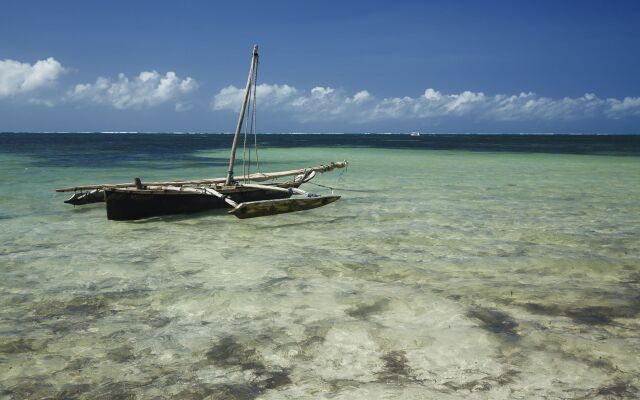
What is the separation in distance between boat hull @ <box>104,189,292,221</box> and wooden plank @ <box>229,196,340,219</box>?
1.20m

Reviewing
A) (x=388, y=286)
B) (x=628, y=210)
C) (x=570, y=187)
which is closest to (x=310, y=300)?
(x=388, y=286)

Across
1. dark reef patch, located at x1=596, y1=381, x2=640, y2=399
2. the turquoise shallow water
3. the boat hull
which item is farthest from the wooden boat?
dark reef patch, located at x1=596, y1=381, x2=640, y2=399

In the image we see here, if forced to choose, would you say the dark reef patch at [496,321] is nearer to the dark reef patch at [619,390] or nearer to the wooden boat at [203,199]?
the dark reef patch at [619,390]

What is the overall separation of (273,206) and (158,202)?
2888 mm

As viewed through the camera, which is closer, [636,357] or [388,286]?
[636,357]

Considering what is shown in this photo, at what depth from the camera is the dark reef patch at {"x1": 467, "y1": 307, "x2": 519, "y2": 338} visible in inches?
199

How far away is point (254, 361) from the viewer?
4.47m

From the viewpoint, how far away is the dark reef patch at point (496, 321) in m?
5.06

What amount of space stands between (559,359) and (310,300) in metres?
2.86

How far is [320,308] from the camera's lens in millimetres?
5863

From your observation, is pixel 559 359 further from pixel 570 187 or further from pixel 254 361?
pixel 570 187

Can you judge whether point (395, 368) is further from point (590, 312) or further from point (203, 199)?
point (203, 199)

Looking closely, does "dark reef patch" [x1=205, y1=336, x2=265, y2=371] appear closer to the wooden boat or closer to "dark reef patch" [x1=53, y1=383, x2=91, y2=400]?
"dark reef patch" [x1=53, y1=383, x2=91, y2=400]

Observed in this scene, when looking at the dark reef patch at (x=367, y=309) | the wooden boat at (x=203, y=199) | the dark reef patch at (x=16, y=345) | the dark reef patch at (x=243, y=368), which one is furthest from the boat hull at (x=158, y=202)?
the dark reef patch at (x=243, y=368)
